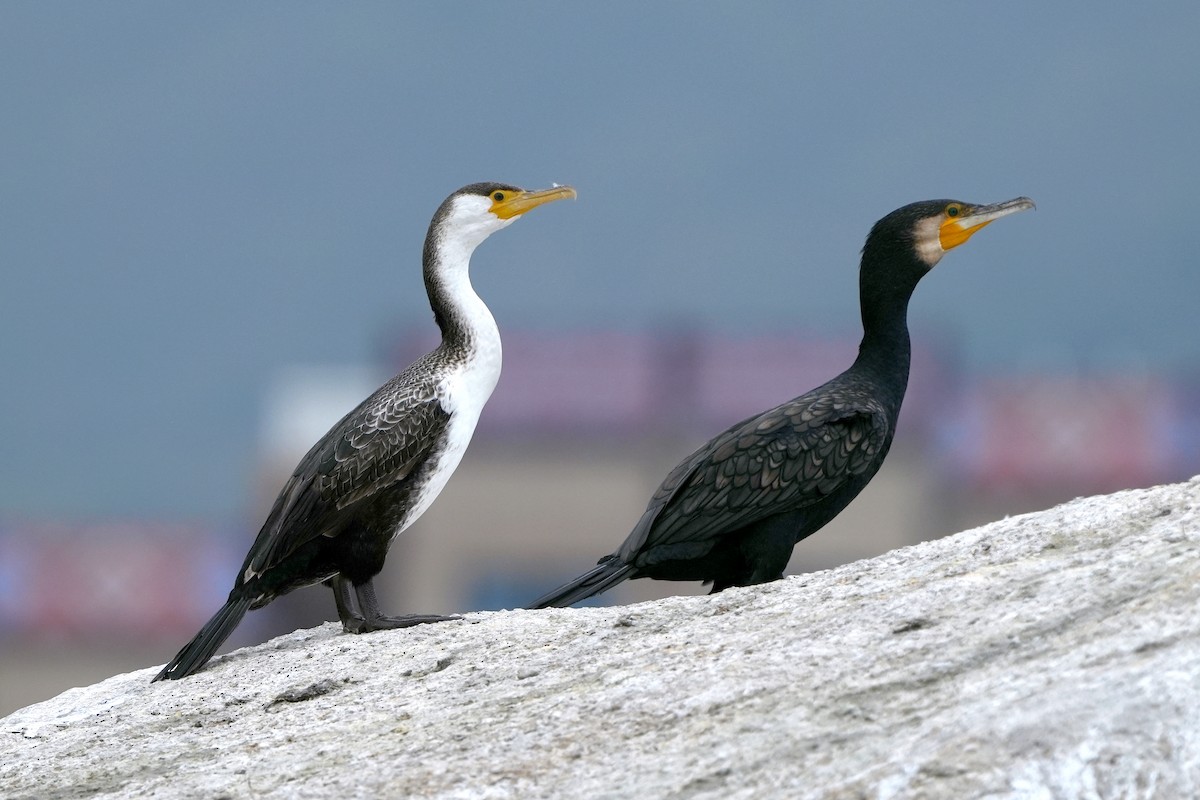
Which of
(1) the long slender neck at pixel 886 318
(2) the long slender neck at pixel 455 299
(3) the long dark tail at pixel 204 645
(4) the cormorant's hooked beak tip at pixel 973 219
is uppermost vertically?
(2) the long slender neck at pixel 455 299

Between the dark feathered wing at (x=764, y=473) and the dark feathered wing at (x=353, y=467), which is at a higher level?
the dark feathered wing at (x=353, y=467)

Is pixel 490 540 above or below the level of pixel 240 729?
above

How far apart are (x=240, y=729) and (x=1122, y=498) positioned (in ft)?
10.1

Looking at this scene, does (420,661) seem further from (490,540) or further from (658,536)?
(490,540)

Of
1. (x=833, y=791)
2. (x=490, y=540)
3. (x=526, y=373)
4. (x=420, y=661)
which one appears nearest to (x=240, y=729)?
(x=420, y=661)

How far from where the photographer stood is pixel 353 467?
7.88 meters

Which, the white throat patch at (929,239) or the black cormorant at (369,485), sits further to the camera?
the white throat patch at (929,239)

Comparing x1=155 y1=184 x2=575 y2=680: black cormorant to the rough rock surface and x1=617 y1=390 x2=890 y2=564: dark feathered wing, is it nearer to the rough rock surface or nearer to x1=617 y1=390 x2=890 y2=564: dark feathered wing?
the rough rock surface

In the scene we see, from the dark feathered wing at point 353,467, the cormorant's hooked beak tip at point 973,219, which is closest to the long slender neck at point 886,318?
the cormorant's hooked beak tip at point 973,219

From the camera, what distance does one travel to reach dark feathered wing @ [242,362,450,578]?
7.88m

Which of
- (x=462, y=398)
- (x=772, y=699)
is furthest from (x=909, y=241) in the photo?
(x=772, y=699)

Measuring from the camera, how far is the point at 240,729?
21.1ft

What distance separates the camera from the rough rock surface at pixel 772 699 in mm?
4652

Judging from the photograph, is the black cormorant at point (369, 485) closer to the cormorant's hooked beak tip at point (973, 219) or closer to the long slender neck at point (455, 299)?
the long slender neck at point (455, 299)
